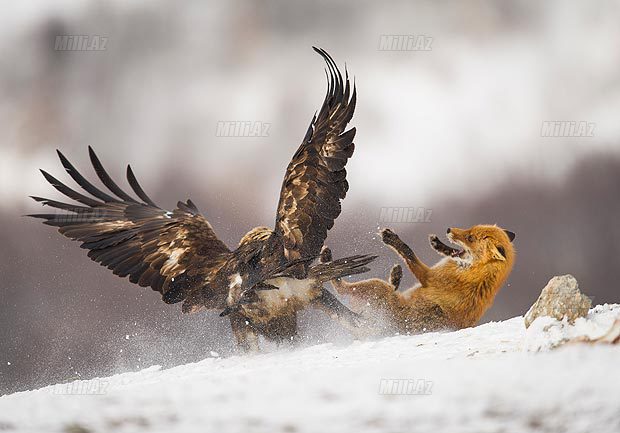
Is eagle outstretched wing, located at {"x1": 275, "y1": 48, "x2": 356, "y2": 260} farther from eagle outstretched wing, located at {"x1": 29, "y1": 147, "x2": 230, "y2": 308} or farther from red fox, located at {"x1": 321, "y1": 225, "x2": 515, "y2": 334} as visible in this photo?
eagle outstretched wing, located at {"x1": 29, "y1": 147, "x2": 230, "y2": 308}

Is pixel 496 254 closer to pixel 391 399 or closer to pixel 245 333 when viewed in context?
pixel 391 399

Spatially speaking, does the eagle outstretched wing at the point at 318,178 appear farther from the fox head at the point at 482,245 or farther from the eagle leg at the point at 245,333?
the fox head at the point at 482,245

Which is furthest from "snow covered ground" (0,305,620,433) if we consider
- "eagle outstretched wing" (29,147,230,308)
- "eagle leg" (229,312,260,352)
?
"eagle outstretched wing" (29,147,230,308)

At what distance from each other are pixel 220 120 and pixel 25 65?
0.92m

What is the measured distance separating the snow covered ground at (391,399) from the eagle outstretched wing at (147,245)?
520 millimetres

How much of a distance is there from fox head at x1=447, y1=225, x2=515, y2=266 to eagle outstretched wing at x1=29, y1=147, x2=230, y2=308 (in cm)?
91

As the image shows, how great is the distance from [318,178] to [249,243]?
37cm

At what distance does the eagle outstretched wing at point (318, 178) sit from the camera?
10.1 ft

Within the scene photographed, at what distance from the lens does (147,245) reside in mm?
3295

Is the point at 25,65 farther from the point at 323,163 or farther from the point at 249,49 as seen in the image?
the point at 323,163

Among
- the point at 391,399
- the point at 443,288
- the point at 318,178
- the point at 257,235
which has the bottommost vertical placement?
the point at 391,399

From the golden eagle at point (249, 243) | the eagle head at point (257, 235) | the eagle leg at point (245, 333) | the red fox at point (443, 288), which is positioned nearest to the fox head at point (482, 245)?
the red fox at point (443, 288)

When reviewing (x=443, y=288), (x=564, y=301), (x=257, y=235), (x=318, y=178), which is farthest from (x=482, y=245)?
(x=257, y=235)

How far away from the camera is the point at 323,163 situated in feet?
10.1
